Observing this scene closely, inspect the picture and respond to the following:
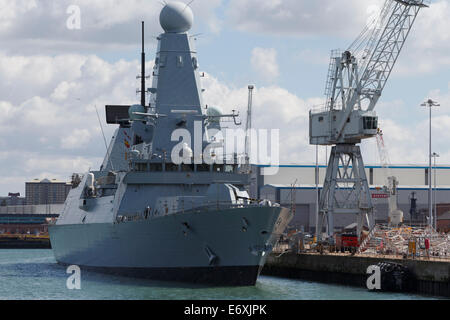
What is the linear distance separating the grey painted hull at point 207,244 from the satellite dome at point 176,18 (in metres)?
12.2

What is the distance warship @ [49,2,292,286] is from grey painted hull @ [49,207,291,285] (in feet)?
0.15

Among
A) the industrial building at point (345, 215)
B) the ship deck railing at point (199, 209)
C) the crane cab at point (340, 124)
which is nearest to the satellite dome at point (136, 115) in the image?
the ship deck railing at point (199, 209)

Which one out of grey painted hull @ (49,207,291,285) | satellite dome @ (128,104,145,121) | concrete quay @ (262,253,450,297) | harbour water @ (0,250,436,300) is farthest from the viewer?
satellite dome @ (128,104,145,121)

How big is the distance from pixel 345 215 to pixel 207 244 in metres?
51.3

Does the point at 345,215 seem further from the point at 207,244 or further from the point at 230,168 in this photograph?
the point at 207,244

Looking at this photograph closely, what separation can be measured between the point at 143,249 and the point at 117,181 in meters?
7.31

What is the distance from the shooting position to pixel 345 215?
8862 cm

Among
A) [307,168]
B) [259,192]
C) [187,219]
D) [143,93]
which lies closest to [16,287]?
[187,219]

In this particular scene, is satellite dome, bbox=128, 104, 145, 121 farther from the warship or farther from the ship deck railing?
the ship deck railing

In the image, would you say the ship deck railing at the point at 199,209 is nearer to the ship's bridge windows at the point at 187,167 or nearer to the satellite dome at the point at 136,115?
the ship's bridge windows at the point at 187,167

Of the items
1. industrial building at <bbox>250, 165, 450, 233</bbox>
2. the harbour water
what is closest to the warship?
the harbour water

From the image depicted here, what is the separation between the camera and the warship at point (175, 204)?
38969 mm

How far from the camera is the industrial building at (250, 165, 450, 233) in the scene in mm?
88500
